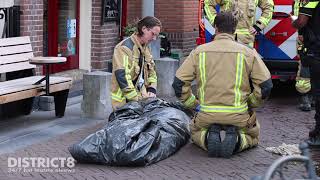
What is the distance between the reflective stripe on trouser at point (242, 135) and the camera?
7523 mm

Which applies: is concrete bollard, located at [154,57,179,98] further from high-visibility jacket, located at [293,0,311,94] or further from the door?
high-visibility jacket, located at [293,0,311,94]

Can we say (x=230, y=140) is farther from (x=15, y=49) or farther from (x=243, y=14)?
(x=15, y=49)

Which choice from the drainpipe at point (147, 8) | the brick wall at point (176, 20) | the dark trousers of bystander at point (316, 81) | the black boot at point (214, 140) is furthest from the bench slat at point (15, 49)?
the brick wall at point (176, 20)

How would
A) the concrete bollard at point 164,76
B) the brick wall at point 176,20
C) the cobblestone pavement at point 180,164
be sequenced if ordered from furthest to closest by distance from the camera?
the brick wall at point 176,20
the concrete bollard at point 164,76
the cobblestone pavement at point 180,164

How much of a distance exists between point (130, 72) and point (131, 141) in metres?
1.22

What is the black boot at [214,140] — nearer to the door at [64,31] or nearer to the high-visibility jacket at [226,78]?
the high-visibility jacket at [226,78]

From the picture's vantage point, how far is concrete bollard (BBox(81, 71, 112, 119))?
9367 mm

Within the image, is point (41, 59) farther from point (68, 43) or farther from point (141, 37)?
point (68, 43)

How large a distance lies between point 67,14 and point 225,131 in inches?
213

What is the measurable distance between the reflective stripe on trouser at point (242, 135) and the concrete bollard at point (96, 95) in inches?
76.8

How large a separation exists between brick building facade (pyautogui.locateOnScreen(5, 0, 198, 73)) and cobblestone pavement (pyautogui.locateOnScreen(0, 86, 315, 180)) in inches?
88.9

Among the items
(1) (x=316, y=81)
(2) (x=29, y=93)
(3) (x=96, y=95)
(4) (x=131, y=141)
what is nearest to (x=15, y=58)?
(2) (x=29, y=93)

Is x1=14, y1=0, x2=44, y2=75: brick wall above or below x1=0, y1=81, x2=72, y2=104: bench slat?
above

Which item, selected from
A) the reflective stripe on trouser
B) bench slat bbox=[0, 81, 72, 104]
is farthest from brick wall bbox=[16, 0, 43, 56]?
the reflective stripe on trouser
